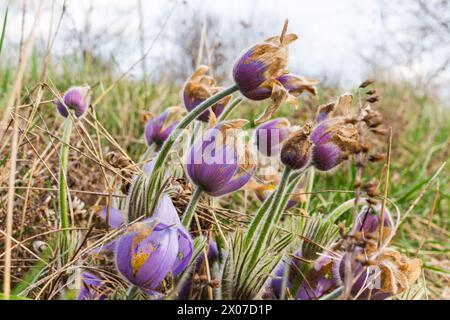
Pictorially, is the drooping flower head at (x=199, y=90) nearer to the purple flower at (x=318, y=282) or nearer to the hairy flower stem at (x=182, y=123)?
the hairy flower stem at (x=182, y=123)

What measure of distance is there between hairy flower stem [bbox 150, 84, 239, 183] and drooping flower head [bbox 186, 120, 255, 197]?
26 mm

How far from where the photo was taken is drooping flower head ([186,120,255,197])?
61 centimetres

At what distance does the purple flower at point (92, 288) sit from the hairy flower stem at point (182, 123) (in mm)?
163

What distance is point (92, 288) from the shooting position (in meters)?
0.66

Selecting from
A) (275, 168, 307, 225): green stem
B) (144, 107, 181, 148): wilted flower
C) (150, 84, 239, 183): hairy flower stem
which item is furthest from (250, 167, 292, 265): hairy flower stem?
(144, 107, 181, 148): wilted flower

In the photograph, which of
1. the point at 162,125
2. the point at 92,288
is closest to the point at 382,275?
the point at 92,288

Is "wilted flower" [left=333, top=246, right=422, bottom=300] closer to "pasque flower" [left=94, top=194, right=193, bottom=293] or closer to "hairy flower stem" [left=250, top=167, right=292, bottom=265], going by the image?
"hairy flower stem" [left=250, top=167, right=292, bottom=265]

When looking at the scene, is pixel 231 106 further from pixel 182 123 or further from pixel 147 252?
pixel 147 252

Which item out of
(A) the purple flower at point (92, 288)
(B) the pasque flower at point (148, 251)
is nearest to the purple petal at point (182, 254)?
(B) the pasque flower at point (148, 251)

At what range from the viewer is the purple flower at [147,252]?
0.55 meters

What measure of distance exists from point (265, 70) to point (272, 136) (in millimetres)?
161

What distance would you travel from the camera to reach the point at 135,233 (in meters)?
0.54
